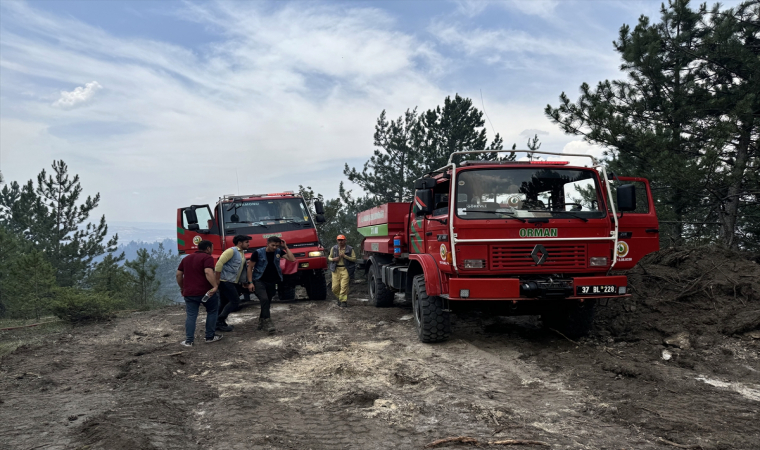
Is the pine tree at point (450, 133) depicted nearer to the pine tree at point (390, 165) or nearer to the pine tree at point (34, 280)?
the pine tree at point (390, 165)

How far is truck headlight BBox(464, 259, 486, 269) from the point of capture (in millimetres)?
6375

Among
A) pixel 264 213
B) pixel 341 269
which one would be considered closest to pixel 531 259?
pixel 341 269

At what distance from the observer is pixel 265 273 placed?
346 inches

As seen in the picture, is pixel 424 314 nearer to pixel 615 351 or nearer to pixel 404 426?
pixel 615 351

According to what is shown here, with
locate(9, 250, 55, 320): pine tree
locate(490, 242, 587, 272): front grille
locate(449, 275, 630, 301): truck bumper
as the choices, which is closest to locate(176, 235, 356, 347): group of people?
locate(449, 275, 630, 301): truck bumper

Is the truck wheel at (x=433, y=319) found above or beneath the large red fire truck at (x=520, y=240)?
beneath

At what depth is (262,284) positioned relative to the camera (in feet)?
28.4

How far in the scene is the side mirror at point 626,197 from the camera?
6.46m

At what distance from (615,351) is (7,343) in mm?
8817

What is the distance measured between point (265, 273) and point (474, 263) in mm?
3845

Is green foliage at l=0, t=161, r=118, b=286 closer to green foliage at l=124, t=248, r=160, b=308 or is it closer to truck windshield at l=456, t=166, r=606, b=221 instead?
green foliage at l=124, t=248, r=160, b=308

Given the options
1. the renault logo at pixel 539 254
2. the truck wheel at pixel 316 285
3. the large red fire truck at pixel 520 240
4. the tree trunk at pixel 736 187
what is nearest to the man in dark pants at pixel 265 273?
the large red fire truck at pixel 520 240

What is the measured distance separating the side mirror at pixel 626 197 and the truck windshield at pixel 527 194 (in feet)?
0.76

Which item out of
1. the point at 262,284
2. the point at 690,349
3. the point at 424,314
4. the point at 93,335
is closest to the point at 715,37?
the point at 690,349
